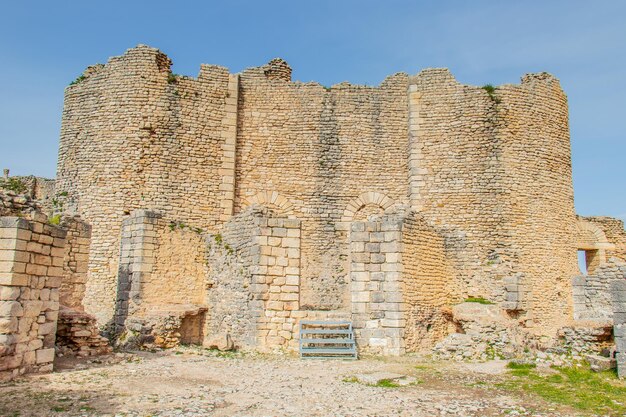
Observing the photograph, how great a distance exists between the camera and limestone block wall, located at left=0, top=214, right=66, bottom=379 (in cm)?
809

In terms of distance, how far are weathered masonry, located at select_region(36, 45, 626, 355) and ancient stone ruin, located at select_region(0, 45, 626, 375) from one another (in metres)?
0.05

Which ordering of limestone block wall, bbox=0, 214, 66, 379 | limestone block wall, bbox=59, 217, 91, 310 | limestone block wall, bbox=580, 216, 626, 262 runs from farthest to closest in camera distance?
limestone block wall, bbox=580, 216, 626, 262
limestone block wall, bbox=59, 217, 91, 310
limestone block wall, bbox=0, 214, 66, 379

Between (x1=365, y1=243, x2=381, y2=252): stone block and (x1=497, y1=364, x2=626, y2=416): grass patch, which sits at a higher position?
(x1=365, y1=243, x2=381, y2=252): stone block

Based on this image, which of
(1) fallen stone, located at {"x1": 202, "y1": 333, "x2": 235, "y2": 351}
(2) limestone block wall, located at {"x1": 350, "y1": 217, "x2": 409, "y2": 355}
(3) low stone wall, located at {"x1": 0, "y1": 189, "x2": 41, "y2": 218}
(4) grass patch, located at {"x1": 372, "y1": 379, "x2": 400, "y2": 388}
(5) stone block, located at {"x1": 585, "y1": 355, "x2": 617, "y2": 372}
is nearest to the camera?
(4) grass patch, located at {"x1": 372, "y1": 379, "x2": 400, "y2": 388}

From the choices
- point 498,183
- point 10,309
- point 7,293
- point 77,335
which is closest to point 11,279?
point 7,293

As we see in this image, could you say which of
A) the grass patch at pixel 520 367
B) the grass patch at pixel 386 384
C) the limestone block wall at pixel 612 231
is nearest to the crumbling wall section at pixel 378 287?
the grass patch at pixel 520 367

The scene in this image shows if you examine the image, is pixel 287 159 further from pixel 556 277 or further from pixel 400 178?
pixel 556 277

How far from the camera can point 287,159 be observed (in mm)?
18188

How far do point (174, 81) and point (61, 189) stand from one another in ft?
15.5

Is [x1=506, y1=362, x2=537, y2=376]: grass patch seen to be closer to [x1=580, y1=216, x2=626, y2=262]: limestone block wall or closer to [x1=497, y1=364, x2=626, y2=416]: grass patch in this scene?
[x1=497, y1=364, x2=626, y2=416]: grass patch

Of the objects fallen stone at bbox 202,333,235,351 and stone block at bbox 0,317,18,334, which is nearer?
stone block at bbox 0,317,18,334

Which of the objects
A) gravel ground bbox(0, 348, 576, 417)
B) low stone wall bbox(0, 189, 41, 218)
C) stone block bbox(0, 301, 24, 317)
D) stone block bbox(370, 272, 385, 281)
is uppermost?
low stone wall bbox(0, 189, 41, 218)

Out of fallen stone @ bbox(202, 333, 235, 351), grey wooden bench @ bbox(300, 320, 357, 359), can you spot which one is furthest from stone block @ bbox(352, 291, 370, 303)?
fallen stone @ bbox(202, 333, 235, 351)

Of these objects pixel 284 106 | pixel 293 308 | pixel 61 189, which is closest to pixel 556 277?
pixel 293 308
